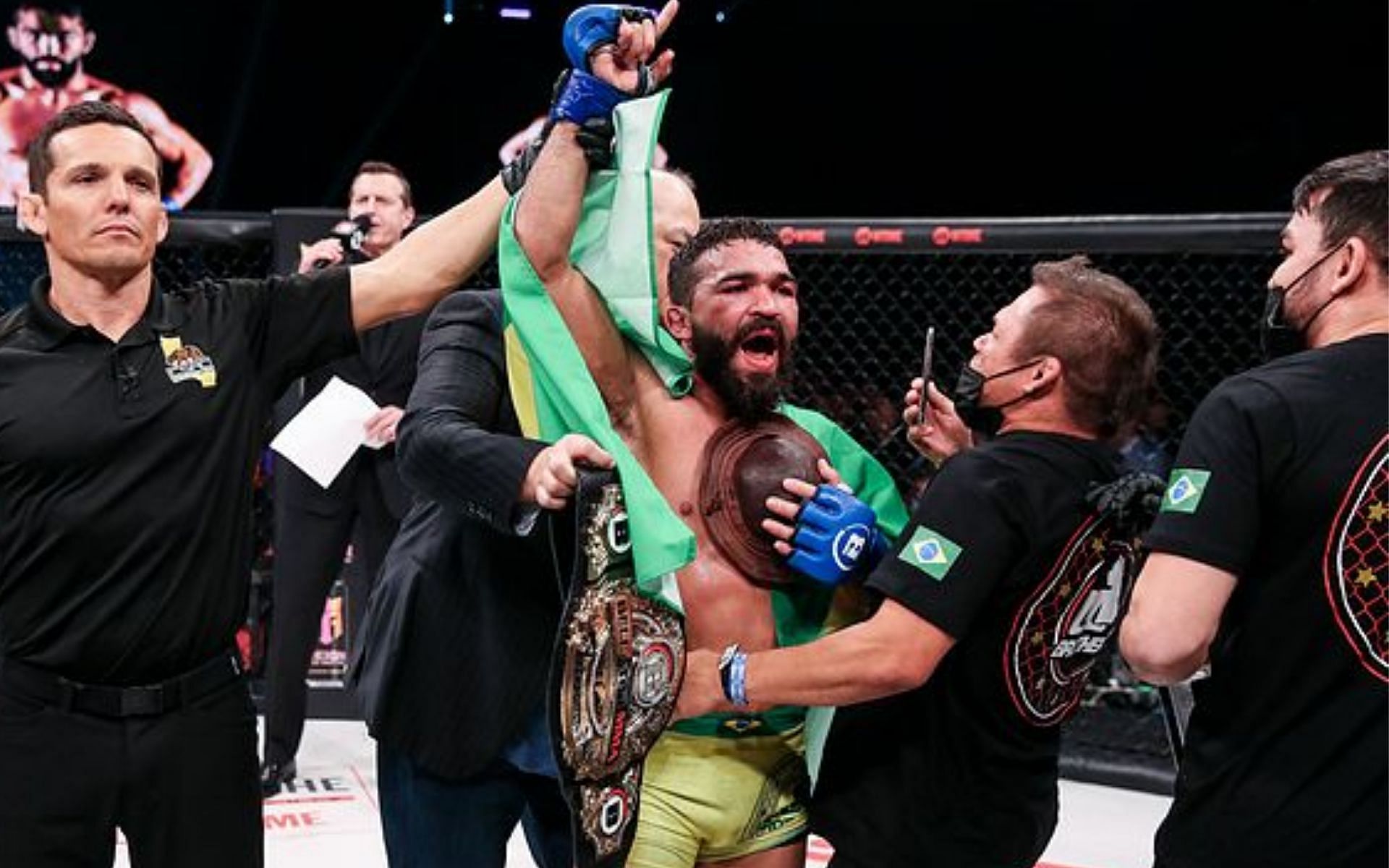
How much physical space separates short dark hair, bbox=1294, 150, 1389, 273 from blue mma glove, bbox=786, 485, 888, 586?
562 millimetres

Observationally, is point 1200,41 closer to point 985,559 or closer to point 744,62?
point 744,62

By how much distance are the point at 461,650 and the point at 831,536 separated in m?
0.43

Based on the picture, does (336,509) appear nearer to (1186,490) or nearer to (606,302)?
(606,302)

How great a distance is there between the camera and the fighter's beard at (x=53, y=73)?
27.7 ft

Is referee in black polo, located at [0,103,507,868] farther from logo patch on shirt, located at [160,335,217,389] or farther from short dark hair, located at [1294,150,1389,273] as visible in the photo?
short dark hair, located at [1294,150,1389,273]

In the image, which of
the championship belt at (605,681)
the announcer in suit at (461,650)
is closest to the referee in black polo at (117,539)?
the announcer in suit at (461,650)

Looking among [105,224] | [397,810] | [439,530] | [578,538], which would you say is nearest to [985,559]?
[578,538]

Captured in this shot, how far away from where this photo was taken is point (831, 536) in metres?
1.86

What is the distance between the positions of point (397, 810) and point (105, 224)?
2.46 ft

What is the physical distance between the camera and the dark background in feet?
27.6

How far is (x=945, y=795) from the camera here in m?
1.87

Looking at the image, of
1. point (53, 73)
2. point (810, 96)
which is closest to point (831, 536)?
point (53, 73)

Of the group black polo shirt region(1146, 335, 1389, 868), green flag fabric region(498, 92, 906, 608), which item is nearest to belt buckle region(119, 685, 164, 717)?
green flag fabric region(498, 92, 906, 608)

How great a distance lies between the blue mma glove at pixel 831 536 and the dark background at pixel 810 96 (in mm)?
6772
